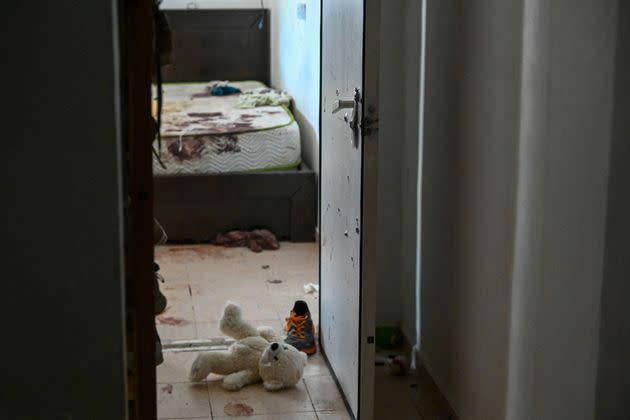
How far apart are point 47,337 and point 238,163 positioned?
3.31m

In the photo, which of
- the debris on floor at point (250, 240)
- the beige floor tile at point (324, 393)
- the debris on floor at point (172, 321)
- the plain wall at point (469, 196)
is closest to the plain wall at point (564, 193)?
the plain wall at point (469, 196)

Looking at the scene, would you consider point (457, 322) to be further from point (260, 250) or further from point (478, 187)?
point (260, 250)

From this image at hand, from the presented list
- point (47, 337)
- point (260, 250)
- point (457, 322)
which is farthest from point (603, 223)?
point (260, 250)

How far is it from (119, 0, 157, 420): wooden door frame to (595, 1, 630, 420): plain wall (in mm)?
1015

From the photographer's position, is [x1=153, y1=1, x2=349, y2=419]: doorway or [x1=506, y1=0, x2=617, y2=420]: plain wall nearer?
[x1=506, y1=0, x2=617, y2=420]: plain wall

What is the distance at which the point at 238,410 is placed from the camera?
310cm

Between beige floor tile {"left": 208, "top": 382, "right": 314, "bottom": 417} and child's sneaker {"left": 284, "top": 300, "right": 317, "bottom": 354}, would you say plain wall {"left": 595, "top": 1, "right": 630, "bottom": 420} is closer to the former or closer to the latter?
beige floor tile {"left": 208, "top": 382, "right": 314, "bottom": 417}

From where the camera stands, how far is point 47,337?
1.95 metres

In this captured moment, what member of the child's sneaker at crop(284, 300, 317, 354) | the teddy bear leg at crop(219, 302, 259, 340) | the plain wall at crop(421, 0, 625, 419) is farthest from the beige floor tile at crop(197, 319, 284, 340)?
the plain wall at crop(421, 0, 625, 419)

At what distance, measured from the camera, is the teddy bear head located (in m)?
3.24

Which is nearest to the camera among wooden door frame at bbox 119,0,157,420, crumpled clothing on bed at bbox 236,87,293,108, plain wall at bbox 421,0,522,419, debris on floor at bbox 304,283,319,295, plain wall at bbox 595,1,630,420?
wooden door frame at bbox 119,0,157,420

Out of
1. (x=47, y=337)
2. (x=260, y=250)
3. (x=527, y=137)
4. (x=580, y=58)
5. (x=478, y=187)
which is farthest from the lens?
(x=260, y=250)

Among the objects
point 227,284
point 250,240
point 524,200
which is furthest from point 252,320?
point 524,200

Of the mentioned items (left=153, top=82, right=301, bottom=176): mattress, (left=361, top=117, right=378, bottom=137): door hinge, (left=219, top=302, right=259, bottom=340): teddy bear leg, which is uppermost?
(left=361, top=117, right=378, bottom=137): door hinge
